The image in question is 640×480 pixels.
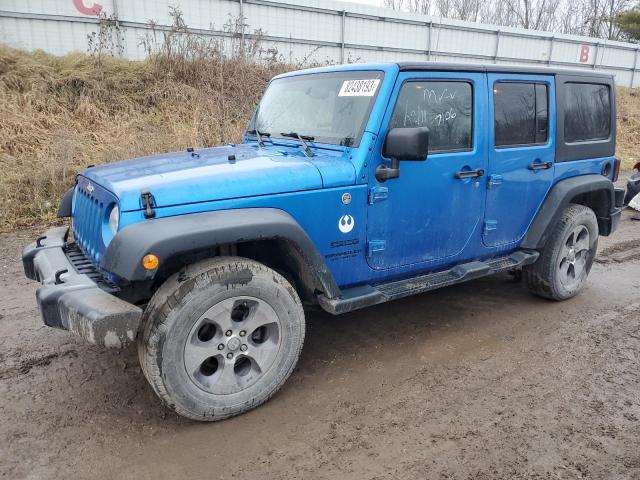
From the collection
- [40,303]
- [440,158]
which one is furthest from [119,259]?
[440,158]

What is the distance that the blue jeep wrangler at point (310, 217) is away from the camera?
2559 mm

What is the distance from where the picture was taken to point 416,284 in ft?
11.5

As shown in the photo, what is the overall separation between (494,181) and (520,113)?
2.13ft

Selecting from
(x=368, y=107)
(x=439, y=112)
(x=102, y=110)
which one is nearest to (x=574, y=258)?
(x=439, y=112)

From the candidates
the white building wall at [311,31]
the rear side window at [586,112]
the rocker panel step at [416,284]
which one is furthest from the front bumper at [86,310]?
the white building wall at [311,31]

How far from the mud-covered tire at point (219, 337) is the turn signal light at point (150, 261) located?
0.22 metres

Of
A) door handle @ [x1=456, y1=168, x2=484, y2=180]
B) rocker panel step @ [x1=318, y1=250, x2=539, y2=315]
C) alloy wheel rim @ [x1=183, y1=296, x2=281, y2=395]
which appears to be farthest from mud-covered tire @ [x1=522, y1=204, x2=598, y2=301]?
alloy wheel rim @ [x1=183, y1=296, x2=281, y2=395]

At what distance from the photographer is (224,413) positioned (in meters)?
2.77

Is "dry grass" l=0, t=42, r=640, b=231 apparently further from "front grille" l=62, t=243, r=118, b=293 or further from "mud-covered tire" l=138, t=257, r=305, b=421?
"mud-covered tire" l=138, t=257, r=305, b=421

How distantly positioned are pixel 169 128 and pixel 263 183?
7392mm

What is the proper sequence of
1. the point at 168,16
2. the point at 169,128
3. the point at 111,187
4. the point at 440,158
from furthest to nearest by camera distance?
the point at 168,16 → the point at 169,128 → the point at 440,158 → the point at 111,187

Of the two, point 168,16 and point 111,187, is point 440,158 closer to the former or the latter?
point 111,187

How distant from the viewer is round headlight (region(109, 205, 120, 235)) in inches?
102

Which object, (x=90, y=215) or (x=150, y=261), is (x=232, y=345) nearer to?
(x=150, y=261)
